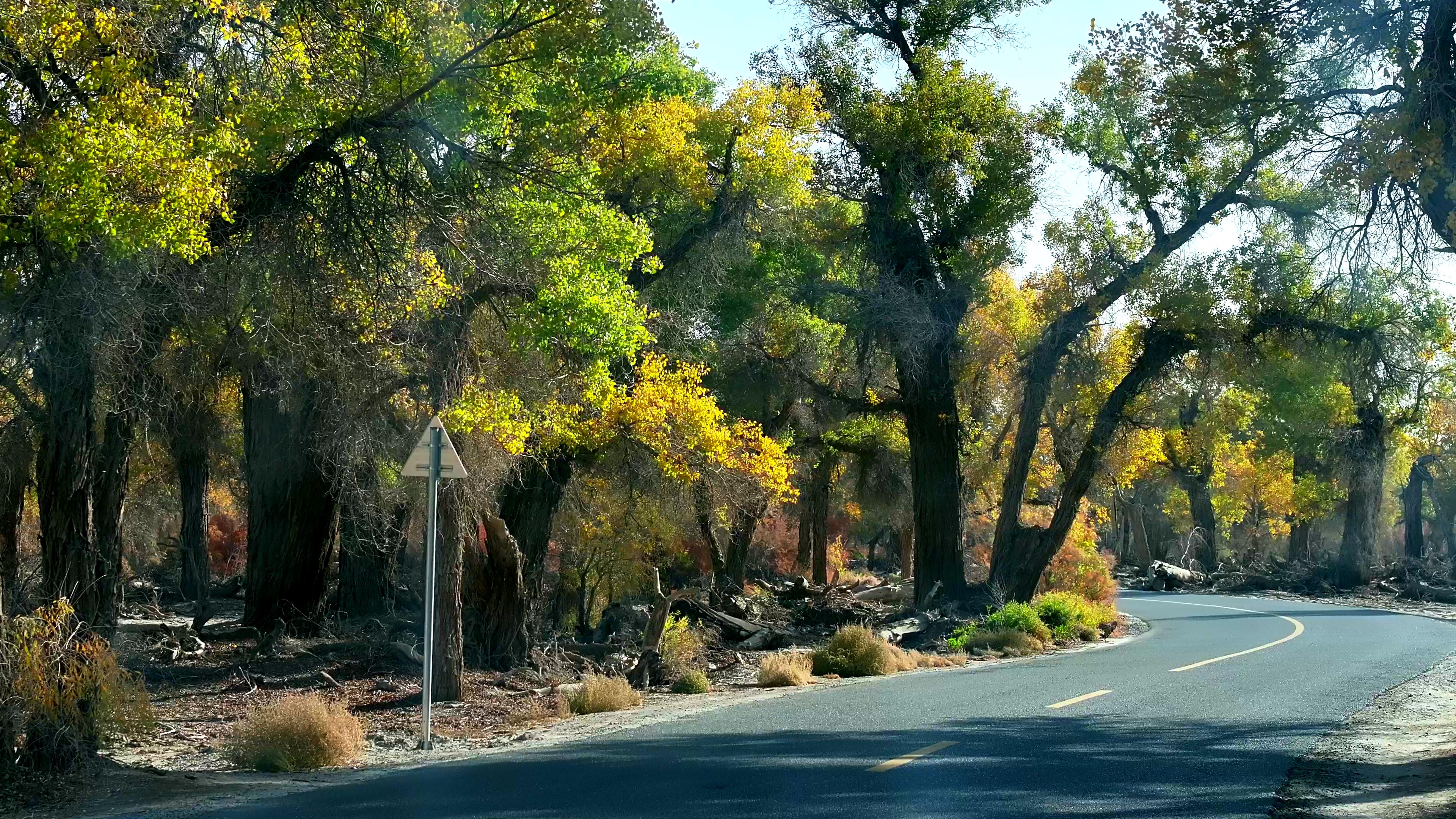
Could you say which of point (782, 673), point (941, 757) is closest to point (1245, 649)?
point (782, 673)

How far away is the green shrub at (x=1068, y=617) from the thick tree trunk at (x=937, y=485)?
6.79ft

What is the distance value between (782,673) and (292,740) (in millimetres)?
8345

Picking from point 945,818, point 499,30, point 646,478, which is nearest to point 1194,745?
point 945,818

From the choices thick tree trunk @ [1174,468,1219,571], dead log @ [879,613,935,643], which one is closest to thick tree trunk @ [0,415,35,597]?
dead log @ [879,613,935,643]

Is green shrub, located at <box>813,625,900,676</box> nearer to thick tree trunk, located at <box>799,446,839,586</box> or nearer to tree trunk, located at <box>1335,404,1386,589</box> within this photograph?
thick tree trunk, located at <box>799,446,839,586</box>

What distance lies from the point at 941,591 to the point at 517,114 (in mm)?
17052

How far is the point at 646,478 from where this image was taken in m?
23.2

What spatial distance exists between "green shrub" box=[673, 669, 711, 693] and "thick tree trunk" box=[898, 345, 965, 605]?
11558mm

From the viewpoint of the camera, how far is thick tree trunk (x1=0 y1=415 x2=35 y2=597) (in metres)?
19.4

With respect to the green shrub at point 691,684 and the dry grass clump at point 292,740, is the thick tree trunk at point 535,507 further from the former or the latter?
the dry grass clump at point 292,740

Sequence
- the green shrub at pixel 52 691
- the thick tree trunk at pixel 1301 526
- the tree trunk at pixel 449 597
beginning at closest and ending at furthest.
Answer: the green shrub at pixel 52 691, the tree trunk at pixel 449 597, the thick tree trunk at pixel 1301 526

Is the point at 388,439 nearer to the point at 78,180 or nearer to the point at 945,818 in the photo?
the point at 78,180

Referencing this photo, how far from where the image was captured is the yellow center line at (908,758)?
408 inches

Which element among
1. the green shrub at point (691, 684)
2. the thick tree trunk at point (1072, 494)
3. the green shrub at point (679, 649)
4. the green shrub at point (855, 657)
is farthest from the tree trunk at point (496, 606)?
the thick tree trunk at point (1072, 494)
